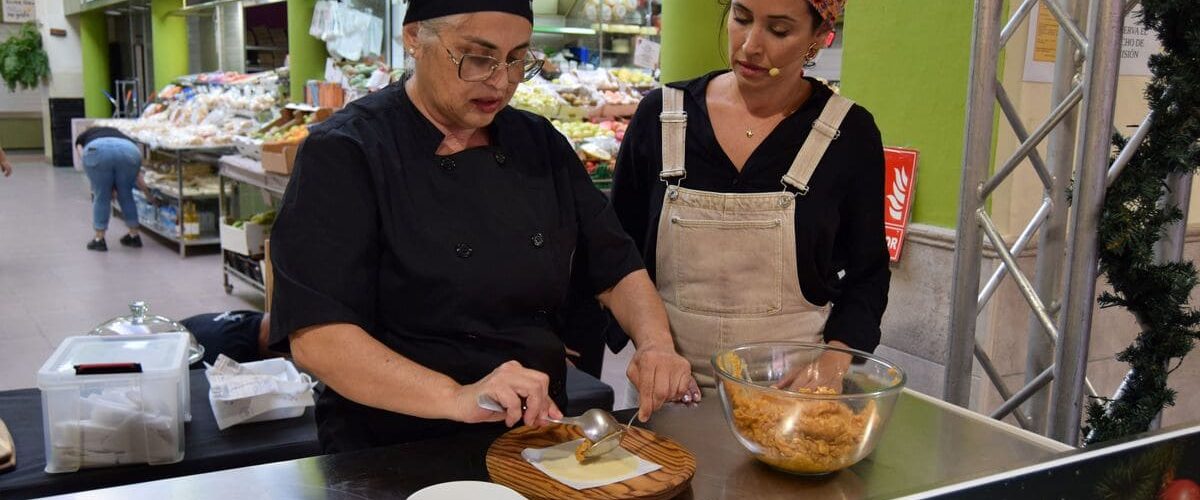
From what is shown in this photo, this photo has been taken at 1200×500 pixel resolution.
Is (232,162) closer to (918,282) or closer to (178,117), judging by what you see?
(178,117)

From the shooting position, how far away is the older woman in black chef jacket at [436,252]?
1451 mm

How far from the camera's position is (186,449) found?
2.68 meters

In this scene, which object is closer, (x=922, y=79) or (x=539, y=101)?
(x=922, y=79)

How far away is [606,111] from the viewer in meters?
6.86

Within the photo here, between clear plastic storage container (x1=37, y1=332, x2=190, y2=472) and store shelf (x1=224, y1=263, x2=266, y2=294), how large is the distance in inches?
166

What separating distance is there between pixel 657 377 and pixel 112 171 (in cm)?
877

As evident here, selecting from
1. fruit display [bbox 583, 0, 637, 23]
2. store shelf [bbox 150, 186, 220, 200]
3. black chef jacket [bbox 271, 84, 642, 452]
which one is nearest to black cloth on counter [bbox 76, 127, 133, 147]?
store shelf [bbox 150, 186, 220, 200]

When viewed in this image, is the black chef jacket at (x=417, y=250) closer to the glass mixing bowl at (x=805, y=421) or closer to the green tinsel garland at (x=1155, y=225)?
the glass mixing bowl at (x=805, y=421)

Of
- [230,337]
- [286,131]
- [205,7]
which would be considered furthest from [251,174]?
[205,7]

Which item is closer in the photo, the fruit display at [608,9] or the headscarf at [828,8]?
the headscarf at [828,8]

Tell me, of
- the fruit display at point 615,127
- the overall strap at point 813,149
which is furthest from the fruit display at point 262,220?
the overall strap at point 813,149

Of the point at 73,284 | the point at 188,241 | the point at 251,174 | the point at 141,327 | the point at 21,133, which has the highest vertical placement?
the point at 251,174

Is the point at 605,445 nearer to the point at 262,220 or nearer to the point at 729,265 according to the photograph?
the point at 729,265

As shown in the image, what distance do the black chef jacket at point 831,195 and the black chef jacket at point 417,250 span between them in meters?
0.53
